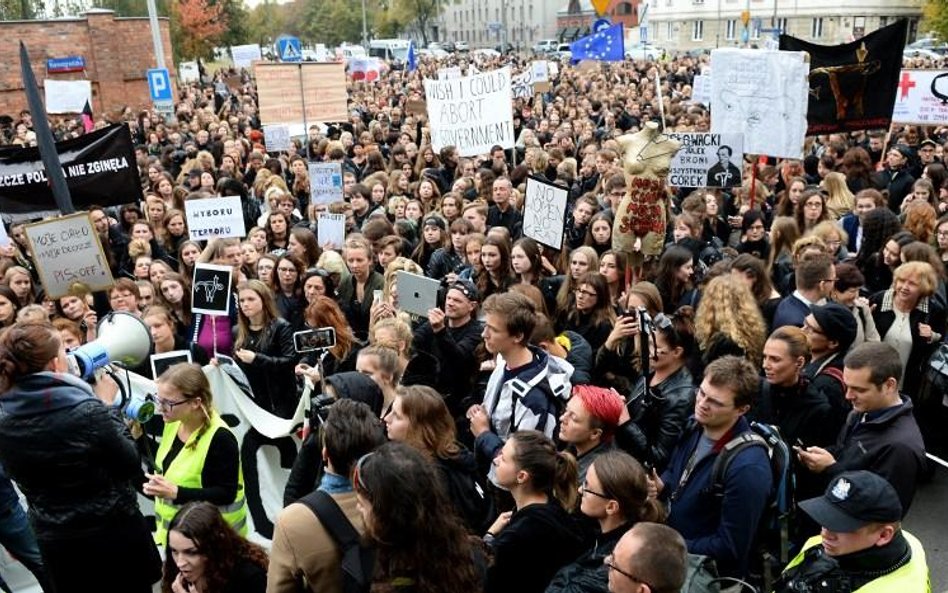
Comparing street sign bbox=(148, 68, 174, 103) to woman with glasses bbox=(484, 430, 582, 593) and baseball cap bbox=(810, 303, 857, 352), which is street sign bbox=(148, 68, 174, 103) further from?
woman with glasses bbox=(484, 430, 582, 593)

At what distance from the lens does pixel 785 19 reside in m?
71.5

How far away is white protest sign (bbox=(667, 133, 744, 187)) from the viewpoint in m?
8.93

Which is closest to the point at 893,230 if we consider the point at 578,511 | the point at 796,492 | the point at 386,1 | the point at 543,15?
the point at 796,492

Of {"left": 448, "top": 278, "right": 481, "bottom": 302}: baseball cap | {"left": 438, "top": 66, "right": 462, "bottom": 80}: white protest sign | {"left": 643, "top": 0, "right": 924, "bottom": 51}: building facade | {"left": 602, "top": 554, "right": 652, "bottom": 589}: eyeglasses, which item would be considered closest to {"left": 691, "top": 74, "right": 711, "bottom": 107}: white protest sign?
{"left": 438, "top": 66, "right": 462, "bottom": 80}: white protest sign

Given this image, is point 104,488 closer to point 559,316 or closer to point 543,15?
point 559,316

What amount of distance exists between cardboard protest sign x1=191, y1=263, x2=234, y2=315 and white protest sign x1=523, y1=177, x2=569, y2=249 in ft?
9.15

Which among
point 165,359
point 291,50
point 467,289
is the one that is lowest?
point 165,359

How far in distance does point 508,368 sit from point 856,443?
1684 millimetres

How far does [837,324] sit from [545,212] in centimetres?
331

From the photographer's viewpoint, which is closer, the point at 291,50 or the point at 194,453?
the point at 194,453

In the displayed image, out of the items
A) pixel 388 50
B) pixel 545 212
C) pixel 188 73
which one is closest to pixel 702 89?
pixel 545 212

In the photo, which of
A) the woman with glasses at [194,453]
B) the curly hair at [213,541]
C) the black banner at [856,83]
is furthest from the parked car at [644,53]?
the curly hair at [213,541]

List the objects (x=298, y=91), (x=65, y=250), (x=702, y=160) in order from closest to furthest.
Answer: (x=65, y=250) < (x=702, y=160) < (x=298, y=91)

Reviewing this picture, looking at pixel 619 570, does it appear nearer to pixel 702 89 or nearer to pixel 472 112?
pixel 472 112
